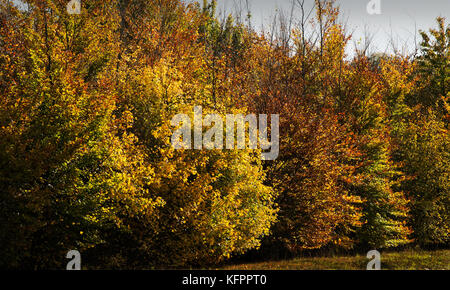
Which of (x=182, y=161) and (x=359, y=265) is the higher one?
(x=182, y=161)

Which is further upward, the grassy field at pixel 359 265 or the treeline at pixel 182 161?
the treeline at pixel 182 161

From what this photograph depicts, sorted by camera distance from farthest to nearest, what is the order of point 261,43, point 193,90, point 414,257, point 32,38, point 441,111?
point 441,111
point 261,43
point 32,38
point 193,90
point 414,257

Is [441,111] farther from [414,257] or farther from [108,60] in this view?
[108,60]

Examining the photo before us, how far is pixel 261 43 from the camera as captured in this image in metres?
25.5

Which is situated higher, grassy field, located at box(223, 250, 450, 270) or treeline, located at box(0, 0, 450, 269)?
treeline, located at box(0, 0, 450, 269)

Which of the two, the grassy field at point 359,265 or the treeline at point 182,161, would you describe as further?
the grassy field at point 359,265

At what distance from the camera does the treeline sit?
32.7ft

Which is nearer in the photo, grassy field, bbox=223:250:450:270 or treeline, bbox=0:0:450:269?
treeline, bbox=0:0:450:269

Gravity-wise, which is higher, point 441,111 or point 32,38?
point 32,38

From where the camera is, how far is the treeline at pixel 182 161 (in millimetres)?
9977

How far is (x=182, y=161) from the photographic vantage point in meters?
11.4
